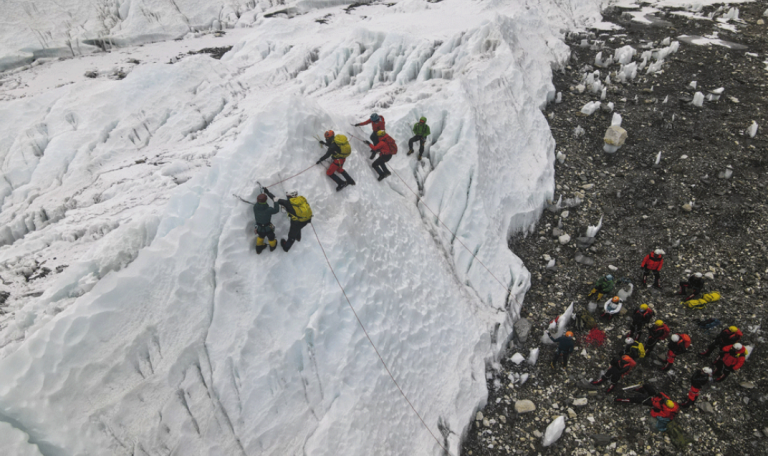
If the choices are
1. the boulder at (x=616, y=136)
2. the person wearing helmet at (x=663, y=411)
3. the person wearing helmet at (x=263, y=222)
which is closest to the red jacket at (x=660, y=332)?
the person wearing helmet at (x=663, y=411)

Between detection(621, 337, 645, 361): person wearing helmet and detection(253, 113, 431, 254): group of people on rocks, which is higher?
detection(253, 113, 431, 254): group of people on rocks

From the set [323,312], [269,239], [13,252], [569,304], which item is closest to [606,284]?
[569,304]

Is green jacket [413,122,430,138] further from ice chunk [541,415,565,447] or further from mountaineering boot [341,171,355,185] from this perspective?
ice chunk [541,415,565,447]

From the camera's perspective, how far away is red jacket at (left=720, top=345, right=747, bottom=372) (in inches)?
311

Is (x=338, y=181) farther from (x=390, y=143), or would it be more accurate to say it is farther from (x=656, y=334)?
(x=656, y=334)

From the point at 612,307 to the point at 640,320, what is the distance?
72 centimetres

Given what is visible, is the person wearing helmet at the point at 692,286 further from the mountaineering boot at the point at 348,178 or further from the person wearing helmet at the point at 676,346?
the mountaineering boot at the point at 348,178

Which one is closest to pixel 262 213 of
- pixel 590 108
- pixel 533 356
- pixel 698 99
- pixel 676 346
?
pixel 533 356

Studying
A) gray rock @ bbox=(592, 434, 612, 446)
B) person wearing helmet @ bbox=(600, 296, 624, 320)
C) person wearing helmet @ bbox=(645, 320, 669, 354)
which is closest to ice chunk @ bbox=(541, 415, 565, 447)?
gray rock @ bbox=(592, 434, 612, 446)

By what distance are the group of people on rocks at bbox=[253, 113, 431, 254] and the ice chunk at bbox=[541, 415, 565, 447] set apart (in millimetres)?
6579

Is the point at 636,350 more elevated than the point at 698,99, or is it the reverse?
the point at 698,99

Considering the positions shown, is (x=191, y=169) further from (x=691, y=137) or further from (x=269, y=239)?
(x=691, y=137)

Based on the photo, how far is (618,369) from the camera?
323 inches

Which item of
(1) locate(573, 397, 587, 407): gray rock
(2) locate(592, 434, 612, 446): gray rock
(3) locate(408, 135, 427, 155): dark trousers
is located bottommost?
(2) locate(592, 434, 612, 446): gray rock
